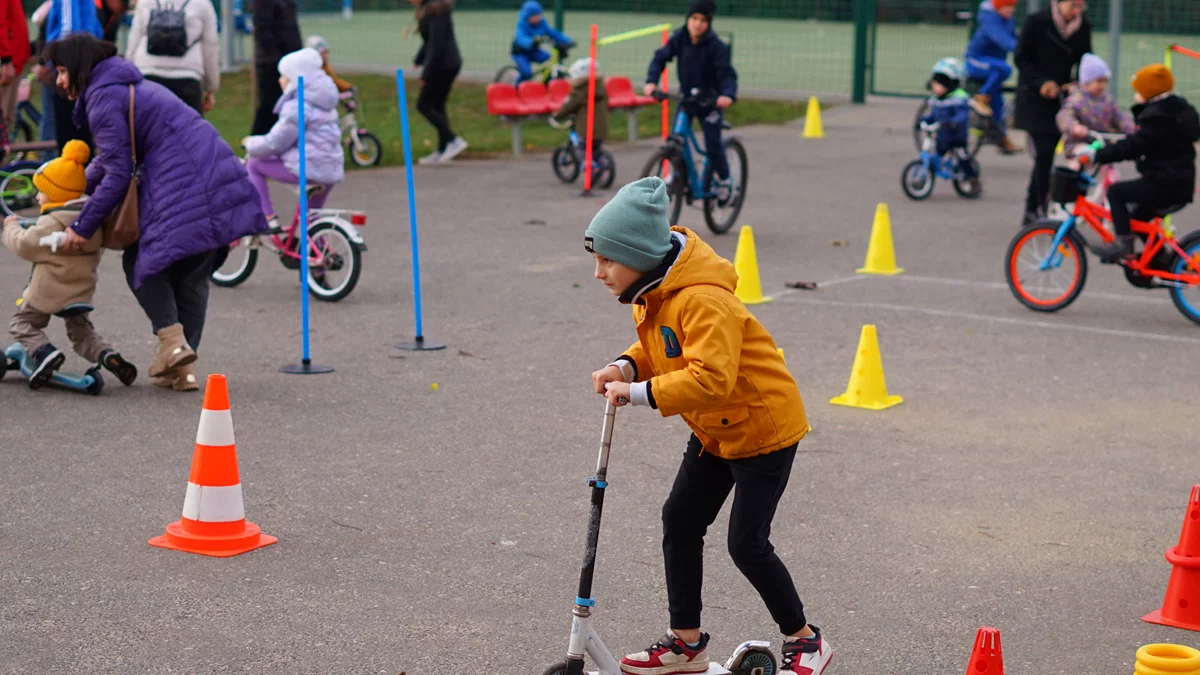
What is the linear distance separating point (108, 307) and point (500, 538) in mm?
5014

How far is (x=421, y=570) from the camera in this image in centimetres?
550

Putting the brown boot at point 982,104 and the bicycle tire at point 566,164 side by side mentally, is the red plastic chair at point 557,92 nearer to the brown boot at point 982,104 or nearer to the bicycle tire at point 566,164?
the bicycle tire at point 566,164

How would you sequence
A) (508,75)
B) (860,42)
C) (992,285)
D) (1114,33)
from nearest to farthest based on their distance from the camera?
1. (992,285)
2. (1114,33)
3. (508,75)
4. (860,42)

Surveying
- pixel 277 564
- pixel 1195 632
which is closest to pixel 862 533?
pixel 1195 632

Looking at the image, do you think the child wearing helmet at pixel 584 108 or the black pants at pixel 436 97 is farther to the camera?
the black pants at pixel 436 97

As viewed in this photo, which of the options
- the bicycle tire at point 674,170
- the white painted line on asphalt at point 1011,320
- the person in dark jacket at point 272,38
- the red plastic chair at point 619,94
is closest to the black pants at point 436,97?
the red plastic chair at point 619,94

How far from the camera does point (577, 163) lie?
16078mm

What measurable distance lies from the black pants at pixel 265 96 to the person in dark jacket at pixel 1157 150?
23.1 feet

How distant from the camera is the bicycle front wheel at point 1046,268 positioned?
33.8 ft

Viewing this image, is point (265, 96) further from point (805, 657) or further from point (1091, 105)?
point (805, 657)

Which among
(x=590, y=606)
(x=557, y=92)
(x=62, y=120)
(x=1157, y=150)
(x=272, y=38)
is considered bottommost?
(x=590, y=606)

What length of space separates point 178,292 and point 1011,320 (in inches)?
208

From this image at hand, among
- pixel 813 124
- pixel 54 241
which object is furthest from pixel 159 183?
pixel 813 124

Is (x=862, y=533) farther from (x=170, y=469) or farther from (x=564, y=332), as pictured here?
(x=564, y=332)
